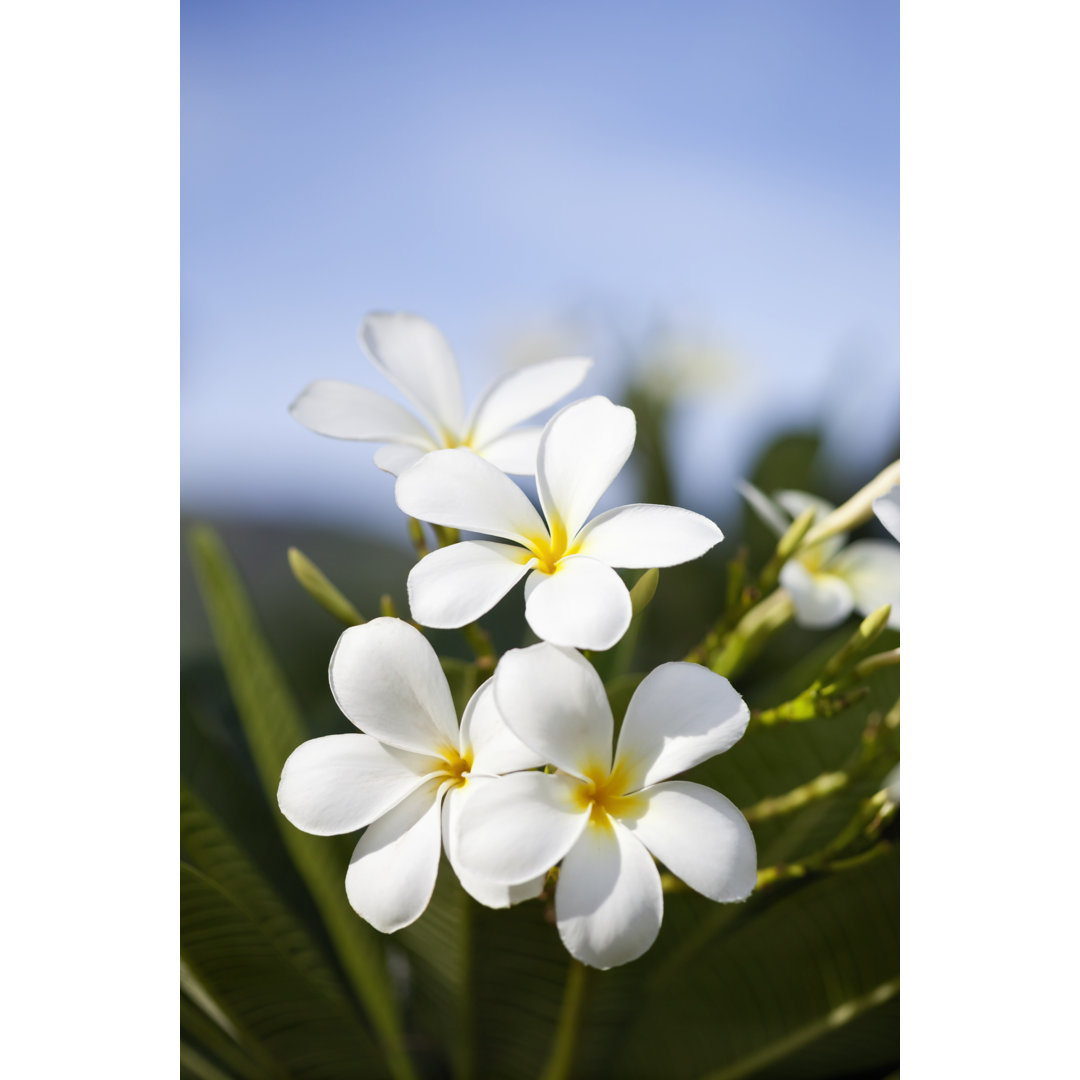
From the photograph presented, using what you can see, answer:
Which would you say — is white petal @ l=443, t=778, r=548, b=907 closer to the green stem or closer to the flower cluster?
the flower cluster

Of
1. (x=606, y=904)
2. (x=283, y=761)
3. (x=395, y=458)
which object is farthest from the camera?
(x=283, y=761)

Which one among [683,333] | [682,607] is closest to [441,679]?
[682,607]

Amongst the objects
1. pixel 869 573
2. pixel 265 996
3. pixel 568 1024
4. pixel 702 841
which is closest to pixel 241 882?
pixel 265 996

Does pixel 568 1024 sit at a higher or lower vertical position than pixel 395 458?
lower

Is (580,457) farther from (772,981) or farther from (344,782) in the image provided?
(772,981)

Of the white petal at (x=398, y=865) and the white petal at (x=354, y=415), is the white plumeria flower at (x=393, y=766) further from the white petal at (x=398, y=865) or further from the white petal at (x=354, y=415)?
the white petal at (x=354, y=415)

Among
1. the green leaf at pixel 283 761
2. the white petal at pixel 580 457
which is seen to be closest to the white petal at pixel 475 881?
the white petal at pixel 580 457

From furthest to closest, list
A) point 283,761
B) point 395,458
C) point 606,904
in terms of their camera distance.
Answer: point 283,761
point 395,458
point 606,904
